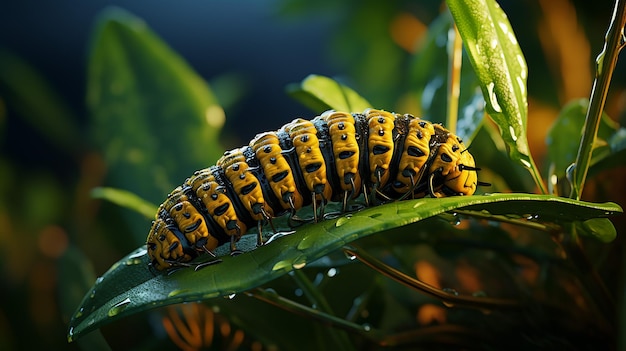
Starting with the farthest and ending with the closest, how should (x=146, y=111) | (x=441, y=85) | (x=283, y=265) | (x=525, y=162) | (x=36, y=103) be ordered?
(x=36, y=103) < (x=146, y=111) < (x=441, y=85) < (x=525, y=162) < (x=283, y=265)

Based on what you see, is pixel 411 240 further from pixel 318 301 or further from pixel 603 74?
pixel 603 74

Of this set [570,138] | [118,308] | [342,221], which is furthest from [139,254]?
[570,138]

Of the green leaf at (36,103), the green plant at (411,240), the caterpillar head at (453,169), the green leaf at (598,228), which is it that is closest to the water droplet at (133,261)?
the green plant at (411,240)

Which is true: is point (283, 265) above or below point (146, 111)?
below

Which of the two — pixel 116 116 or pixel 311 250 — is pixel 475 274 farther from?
pixel 116 116

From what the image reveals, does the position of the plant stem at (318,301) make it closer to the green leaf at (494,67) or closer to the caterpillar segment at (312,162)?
the caterpillar segment at (312,162)

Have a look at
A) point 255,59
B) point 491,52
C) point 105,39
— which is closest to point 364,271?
point 491,52
